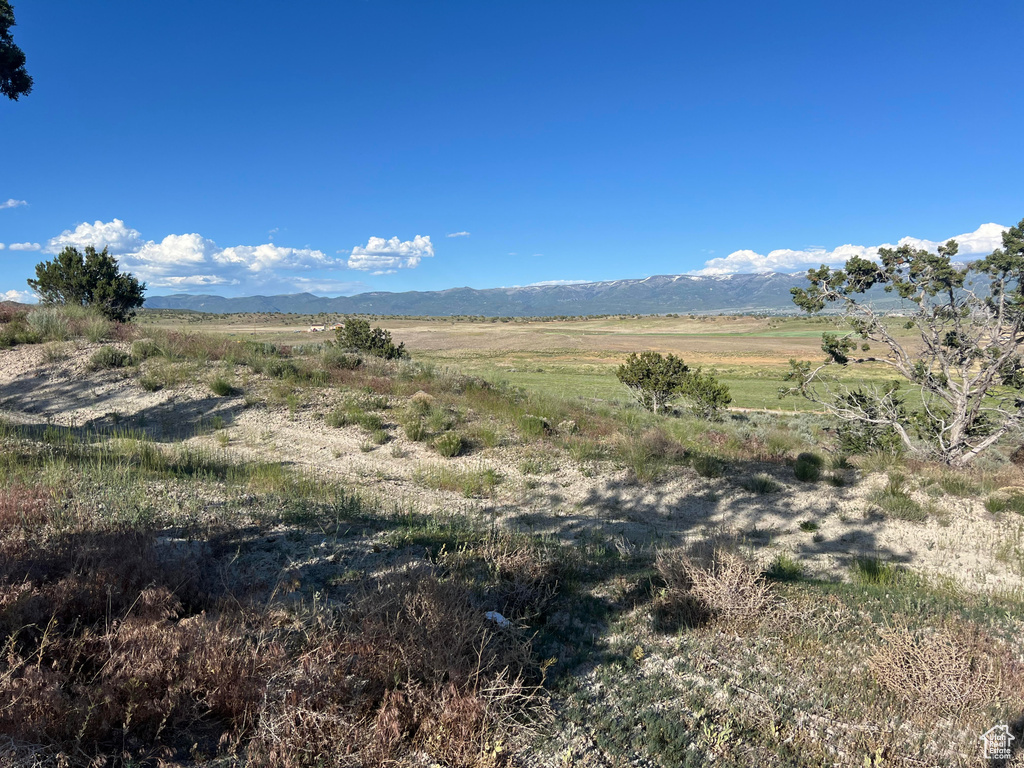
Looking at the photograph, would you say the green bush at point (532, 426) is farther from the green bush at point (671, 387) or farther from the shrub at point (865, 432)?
the green bush at point (671, 387)

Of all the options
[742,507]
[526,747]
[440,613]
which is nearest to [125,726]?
[440,613]

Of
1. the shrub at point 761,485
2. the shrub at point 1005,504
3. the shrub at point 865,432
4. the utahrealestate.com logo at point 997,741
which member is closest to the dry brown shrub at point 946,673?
the utahrealestate.com logo at point 997,741

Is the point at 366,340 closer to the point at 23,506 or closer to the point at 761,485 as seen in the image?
the point at 761,485

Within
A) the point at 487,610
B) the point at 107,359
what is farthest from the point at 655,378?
the point at 487,610

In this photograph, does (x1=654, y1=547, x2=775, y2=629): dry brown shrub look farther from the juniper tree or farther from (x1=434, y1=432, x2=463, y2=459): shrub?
the juniper tree

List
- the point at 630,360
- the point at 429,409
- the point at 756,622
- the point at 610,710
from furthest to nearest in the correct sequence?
the point at 630,360, the point at 429,409, the point at 756,622, the point at 610,710

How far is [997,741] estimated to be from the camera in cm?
298

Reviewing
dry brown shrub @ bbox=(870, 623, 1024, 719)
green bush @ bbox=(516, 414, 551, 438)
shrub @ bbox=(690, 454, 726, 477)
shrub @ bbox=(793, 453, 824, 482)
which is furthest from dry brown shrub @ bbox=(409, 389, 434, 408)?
dry brown shrub @ bbox=(870, 623, 1024, 719)

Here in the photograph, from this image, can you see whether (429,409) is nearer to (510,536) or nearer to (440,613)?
(510,536)

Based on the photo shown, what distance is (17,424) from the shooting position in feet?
31.5

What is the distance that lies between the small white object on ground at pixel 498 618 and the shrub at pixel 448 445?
21.8 ft

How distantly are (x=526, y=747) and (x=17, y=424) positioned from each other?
1132cm

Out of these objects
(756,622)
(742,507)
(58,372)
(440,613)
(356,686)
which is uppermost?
(58,372)

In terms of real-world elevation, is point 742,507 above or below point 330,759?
below
